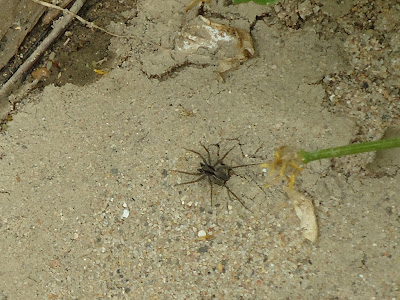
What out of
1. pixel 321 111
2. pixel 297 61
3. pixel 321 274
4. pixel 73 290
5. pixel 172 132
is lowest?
pixel 73 290

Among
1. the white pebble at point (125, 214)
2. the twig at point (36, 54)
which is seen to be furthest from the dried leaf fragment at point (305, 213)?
the twig at point (36, 54)

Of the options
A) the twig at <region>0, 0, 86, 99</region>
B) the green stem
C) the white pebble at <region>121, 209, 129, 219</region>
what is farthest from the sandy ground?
the green stem

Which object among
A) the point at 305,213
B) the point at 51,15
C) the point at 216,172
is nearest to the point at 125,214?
the point at 216,172

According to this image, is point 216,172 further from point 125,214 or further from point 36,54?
point 36,54

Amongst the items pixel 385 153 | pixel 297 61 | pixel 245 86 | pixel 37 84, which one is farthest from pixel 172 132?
pixel 385 153

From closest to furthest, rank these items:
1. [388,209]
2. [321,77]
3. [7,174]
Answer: [388,209] < [321,77] < [7,174]

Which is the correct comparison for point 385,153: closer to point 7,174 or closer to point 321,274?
point 321,274
